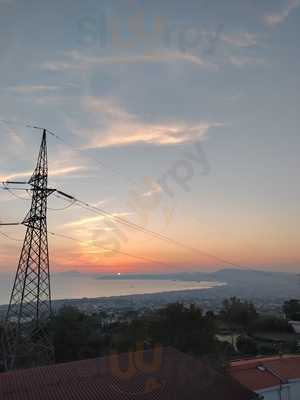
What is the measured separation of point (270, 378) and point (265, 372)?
1.44 ft

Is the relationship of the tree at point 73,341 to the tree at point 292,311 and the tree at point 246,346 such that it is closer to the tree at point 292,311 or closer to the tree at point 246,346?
the tree at point 246,346

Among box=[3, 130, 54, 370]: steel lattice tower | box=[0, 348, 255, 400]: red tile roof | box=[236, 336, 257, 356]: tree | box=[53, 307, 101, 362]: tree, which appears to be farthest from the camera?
box=[236, 336, 257, 356]: tree

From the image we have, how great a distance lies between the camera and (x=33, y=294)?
16.2m

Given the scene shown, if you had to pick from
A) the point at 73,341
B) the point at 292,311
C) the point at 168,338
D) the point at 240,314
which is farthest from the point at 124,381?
the point at 292,311

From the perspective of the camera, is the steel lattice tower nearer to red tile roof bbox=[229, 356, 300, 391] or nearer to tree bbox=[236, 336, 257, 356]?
red tile roof bbox=[229, 356, 300, 391]

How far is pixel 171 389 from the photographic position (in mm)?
12555

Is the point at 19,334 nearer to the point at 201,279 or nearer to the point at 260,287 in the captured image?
the point at 201,279

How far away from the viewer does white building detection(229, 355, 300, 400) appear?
648 inches

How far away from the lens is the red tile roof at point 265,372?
54.4 feet

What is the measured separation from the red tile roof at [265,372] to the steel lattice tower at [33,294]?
7.97 metres

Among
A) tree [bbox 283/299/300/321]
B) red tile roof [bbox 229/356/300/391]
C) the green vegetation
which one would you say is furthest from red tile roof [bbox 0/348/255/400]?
tree [bbox 283/299/300/321]

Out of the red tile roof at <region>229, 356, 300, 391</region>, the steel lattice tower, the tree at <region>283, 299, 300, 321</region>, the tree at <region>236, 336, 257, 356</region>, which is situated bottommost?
the tree at <region>236, 336, 257, 356</region>

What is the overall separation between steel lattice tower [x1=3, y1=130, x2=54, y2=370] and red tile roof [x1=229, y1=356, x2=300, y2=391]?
7970 millimetres

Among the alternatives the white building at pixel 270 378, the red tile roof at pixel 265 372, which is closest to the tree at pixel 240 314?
the red tile roof at pixel 265 372
